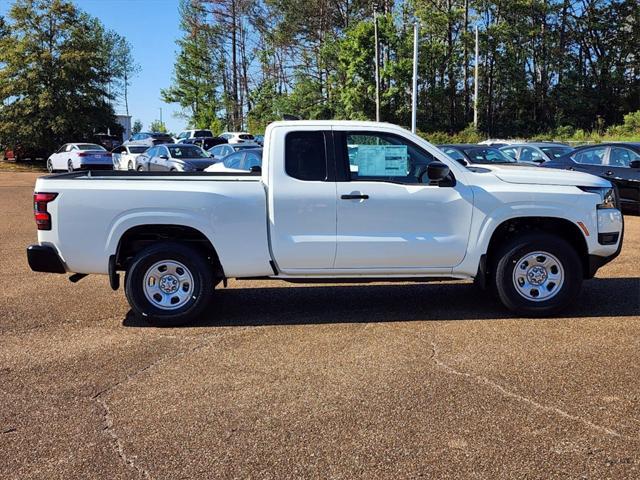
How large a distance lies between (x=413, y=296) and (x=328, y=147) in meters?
2.12

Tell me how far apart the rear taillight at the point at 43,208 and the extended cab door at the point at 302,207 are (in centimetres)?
206

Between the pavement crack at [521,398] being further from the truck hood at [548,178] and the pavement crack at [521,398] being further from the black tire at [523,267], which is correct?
the truck hood at [548,178]

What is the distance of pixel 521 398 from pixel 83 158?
95.9 ft

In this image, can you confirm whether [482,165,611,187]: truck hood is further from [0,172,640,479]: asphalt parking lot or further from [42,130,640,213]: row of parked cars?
[0,172,640,479]: asphalt parking lot

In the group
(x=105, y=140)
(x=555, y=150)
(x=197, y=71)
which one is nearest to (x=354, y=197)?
(x=555, y=150)

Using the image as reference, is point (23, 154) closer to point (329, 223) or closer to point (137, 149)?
point (137, 149)

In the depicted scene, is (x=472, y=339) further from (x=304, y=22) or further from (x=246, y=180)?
(x=304, y=22)

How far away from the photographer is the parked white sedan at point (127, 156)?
27.0 meters

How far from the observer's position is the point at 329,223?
19.1 feet

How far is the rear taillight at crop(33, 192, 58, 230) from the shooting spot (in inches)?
226

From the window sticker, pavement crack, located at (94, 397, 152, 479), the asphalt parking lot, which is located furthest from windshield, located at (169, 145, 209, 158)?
pavement crack, located at (94, 397, 152, 479)

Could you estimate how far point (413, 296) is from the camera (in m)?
7.04

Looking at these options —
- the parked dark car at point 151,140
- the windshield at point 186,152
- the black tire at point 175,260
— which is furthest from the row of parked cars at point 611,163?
the parked dark car at point 151,140

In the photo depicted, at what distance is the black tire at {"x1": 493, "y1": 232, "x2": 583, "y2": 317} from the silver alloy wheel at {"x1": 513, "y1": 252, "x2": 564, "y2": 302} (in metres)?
0.02
